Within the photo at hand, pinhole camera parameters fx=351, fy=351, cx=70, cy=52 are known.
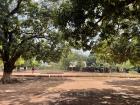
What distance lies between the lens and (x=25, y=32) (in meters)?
35.4

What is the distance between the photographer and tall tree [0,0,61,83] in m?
34.2

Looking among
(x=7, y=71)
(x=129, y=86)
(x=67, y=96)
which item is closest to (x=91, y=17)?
(x=67, y=96)

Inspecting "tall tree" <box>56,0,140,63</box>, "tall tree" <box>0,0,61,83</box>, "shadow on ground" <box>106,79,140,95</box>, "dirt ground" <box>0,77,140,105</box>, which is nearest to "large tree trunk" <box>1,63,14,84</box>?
"tall tree" <box>0,0,61,83</box>

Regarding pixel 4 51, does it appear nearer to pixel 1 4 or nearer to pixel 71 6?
pixel 1 4

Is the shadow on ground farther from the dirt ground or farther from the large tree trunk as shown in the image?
the large tree trunk

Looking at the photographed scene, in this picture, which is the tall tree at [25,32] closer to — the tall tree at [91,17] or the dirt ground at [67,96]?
the dirt ground at [67,96]

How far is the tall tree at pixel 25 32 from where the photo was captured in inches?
1347

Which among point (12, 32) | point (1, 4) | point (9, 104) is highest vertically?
point (1, 4)

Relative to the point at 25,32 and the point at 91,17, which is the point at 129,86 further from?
the point at 91,17

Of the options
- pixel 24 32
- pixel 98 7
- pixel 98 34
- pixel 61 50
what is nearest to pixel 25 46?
pixel 24 32

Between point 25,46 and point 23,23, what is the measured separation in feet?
7.55

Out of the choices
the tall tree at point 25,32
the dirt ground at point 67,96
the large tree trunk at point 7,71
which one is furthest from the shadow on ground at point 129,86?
the large tree trunk at point 7,71

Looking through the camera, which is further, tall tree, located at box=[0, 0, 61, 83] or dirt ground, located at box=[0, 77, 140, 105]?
tall tree, located at box=[0, 0, 61, 83]

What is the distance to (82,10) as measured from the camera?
1473 cm
